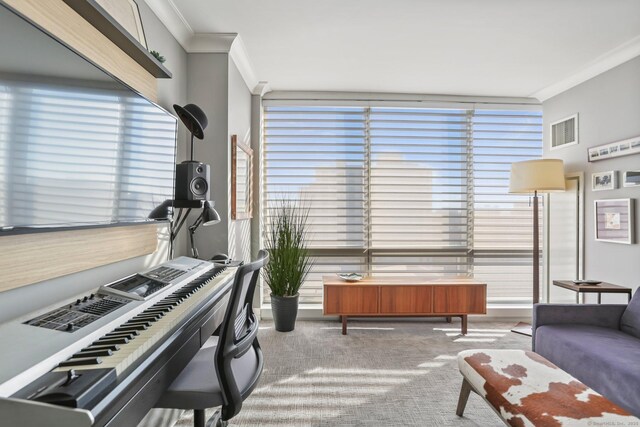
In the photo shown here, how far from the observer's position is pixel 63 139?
3.83 feet

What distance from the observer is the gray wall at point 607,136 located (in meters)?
2.98

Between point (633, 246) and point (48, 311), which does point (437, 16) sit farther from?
point (48, 311)

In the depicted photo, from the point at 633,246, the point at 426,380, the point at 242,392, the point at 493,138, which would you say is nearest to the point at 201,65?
the point at 242,392

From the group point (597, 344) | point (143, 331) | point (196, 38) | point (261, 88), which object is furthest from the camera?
point (261, 88)

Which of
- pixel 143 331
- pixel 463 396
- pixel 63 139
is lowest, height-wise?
pixel 463 396

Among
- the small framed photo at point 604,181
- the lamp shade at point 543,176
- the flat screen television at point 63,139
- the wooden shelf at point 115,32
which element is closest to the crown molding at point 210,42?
the wooden shelf at point 115,32

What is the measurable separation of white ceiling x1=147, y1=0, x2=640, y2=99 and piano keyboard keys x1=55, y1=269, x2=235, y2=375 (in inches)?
75.0

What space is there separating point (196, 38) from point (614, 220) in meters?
3.96

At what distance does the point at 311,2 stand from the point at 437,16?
93cm

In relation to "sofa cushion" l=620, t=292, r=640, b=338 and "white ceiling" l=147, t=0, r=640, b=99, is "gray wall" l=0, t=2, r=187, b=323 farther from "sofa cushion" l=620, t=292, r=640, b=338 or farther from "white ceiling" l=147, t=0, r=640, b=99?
"sofa cushion" l=620, t=292, r=640, b=338

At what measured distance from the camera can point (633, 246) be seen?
2.96m

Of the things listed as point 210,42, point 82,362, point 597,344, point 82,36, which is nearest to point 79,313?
point 82,362

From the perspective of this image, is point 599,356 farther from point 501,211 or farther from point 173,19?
point 173,19

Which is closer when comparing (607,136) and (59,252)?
(59,252)
